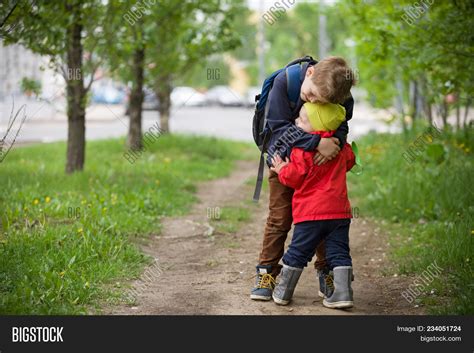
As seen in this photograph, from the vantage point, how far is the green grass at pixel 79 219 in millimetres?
5086

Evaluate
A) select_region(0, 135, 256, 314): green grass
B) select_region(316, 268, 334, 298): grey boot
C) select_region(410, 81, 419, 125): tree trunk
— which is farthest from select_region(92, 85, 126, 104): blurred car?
select_region(410, 81, 419, 125): tree trunk

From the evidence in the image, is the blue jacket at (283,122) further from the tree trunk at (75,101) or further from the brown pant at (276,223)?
the tree trunk at (75,101)

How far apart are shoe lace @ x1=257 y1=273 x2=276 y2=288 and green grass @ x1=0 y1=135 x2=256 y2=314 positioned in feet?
3.39

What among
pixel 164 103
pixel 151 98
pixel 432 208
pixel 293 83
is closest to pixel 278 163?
pixel 293 83

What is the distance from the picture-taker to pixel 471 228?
6473 millimetres

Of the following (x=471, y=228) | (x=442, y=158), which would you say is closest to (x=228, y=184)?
(x=442, y=158)

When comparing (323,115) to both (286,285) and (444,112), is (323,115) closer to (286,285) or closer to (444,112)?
(286,285)

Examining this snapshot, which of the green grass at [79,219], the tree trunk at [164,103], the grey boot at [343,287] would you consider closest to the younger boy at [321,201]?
the grey boot at [343,287]

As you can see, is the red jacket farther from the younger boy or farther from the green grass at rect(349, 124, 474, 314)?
the green grass at rect(349, 124, 474, 314)

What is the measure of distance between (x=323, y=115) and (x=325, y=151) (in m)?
0.24

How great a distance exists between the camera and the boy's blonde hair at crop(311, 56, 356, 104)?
185 inches

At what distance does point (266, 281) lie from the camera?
17.1ft
